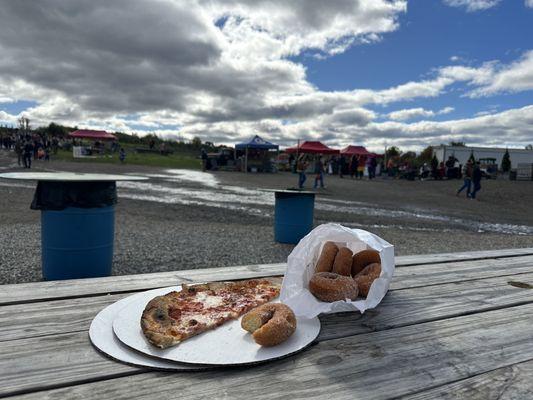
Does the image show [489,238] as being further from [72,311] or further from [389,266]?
[72,311]

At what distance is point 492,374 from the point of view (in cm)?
138

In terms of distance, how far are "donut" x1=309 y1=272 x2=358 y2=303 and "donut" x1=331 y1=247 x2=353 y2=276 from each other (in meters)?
0.15

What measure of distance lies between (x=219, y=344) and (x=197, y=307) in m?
0.38

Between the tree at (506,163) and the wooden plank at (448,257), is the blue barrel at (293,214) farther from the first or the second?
the tree at (506,163)

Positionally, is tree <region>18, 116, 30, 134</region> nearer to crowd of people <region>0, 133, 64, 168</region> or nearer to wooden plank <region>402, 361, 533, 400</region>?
crowd of people <region>0, 133, 64, 168</region>

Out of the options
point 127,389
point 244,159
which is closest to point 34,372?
point 127,389

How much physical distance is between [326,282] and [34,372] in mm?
1168

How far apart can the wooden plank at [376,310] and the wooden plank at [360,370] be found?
0.12m

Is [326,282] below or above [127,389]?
above

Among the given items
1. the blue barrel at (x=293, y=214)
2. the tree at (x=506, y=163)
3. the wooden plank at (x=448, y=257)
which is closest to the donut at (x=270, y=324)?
the wooden plank at (x=448, y=257)

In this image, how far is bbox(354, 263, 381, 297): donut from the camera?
1.95 meters

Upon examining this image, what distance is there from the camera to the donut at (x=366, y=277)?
1.95 m


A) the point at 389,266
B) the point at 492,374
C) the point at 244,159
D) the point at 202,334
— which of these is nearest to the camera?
the point at 492,374

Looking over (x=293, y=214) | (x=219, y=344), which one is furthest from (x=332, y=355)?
(x=293, y=214)
